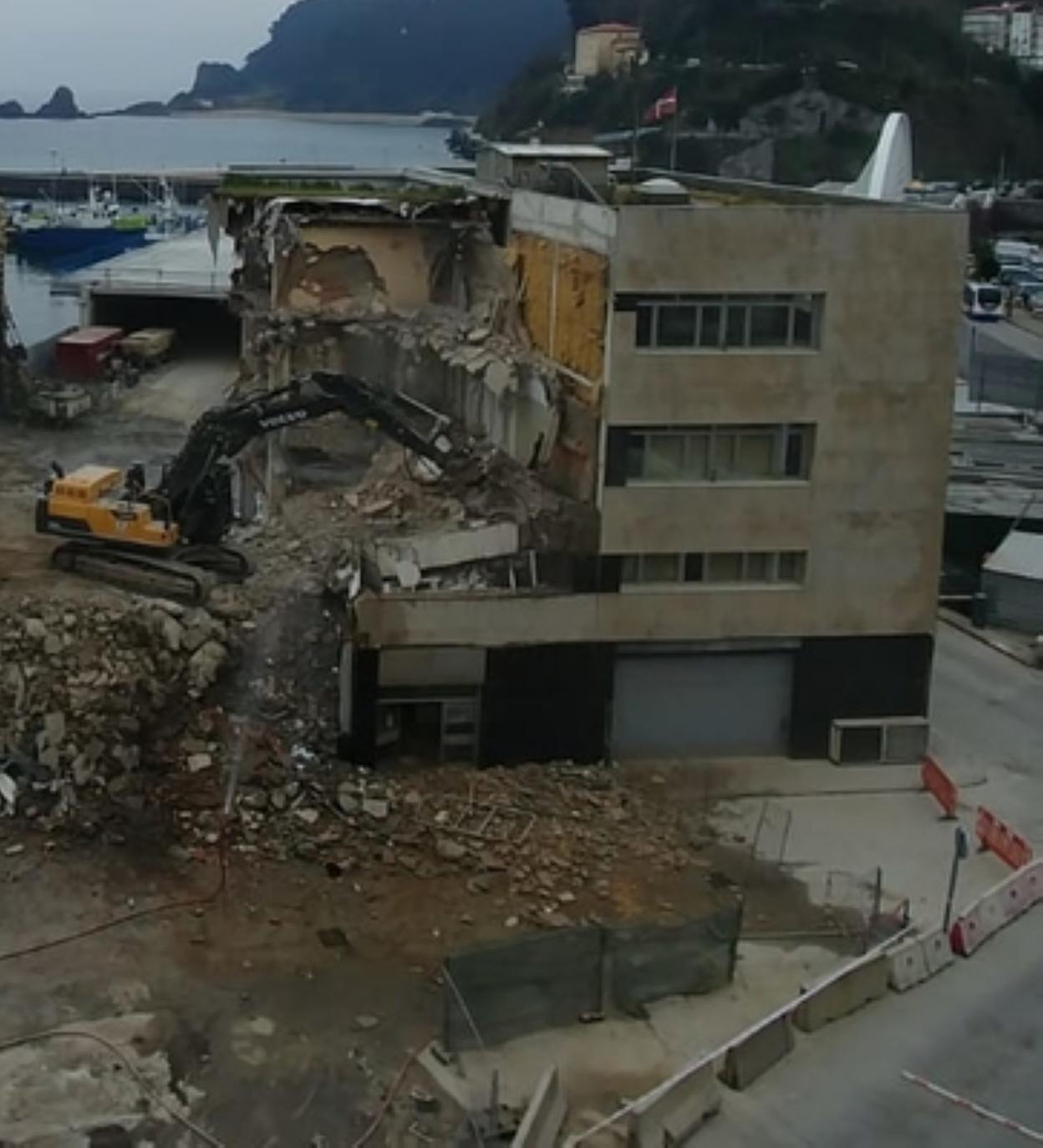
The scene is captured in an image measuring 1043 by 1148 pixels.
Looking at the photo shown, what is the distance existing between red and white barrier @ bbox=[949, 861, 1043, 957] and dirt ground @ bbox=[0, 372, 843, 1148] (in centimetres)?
198

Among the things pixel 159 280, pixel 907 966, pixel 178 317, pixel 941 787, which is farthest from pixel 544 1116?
pixel 178 317

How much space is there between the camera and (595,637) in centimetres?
2966

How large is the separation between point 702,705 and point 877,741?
3.14 meters

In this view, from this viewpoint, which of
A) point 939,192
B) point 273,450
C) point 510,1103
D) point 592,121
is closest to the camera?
point 510,1103

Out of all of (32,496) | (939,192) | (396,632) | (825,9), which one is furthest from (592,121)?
(396,632)

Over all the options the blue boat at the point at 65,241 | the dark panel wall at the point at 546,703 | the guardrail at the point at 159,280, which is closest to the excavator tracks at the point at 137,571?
the dark panel wall at the point at 546,703

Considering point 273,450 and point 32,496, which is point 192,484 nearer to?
point 273,450

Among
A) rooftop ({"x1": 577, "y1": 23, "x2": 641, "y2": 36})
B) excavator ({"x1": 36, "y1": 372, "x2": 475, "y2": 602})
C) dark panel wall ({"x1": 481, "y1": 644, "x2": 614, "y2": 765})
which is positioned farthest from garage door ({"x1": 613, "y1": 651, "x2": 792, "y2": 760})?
rooftop ({"x1": 577, "y1": 23, "x2": 641, "y2": 36})

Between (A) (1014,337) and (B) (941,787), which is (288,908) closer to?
(B) (941,787)

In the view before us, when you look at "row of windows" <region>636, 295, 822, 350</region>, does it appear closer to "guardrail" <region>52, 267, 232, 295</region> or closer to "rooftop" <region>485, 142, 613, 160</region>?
"rooftop" <region>485, 142, 613, 160</region>

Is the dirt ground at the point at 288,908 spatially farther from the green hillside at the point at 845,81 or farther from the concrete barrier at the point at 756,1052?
the green hillside at the point at 845,81

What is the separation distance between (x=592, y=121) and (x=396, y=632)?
5724 inches

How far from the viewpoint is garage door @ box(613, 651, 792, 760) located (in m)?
30.4

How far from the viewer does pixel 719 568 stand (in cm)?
3017
